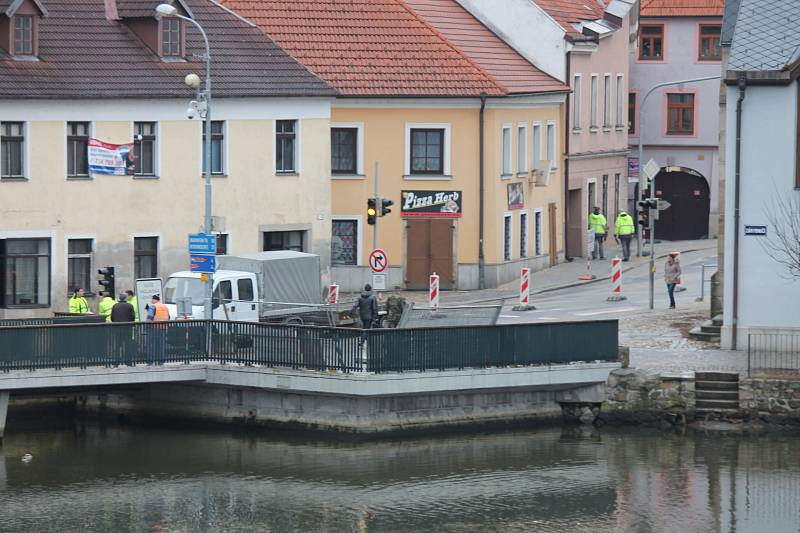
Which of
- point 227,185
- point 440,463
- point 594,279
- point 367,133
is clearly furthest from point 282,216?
point 440,463

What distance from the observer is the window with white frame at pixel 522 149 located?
61.9 metres

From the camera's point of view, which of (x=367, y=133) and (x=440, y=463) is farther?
(x=367, y=133)

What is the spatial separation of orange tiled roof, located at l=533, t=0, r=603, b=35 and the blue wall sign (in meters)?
24.5

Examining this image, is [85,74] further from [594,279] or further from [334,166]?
[594,279]

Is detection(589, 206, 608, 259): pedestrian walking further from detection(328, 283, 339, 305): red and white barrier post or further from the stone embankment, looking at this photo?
the stone embankment

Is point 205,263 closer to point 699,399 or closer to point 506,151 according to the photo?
point 699,399

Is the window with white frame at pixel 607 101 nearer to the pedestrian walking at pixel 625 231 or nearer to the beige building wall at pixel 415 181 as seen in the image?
the pedestrian walking at pixel 625 231

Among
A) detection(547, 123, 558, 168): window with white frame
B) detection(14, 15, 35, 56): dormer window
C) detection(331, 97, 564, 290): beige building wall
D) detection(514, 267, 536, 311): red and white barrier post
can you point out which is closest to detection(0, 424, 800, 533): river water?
detection(514, 267, 536, 311): red and white barrier post

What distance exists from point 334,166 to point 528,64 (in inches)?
385

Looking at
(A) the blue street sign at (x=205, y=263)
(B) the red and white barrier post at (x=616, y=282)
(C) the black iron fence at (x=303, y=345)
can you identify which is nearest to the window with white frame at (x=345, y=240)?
(B) the red and white barrier post at (x=616, y=282)

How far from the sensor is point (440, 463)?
37188mm

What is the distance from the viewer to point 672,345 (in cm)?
4375

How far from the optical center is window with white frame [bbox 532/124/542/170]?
63375 mm

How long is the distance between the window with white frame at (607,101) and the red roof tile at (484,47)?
6.61 metres
